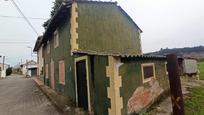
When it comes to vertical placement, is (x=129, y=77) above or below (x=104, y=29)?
below

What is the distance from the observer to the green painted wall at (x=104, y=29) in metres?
10.3

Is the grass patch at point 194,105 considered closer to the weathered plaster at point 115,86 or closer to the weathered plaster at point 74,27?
the weathered plaster at point 115,86

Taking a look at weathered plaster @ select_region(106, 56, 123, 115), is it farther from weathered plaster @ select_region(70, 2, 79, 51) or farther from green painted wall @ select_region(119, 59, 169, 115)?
weathered plaster @ select_region(70, 2, 79, 51)

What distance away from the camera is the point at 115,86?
6184 mm

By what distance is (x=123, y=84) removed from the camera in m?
6.48

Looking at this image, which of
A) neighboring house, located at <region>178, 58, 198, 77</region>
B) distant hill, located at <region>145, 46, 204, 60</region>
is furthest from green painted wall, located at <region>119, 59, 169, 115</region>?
neighboring house, located at <region>178, 58, 198, 77</region>

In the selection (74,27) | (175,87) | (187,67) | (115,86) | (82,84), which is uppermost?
(74,27)

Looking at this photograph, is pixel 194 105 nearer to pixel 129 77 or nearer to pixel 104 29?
pixel 129 77

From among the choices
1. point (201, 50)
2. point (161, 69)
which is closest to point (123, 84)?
point (161, 69)

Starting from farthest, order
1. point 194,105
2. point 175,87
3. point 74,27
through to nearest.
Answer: point 74,27, point 194,105, point 175,87

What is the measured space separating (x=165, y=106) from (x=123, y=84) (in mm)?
2746

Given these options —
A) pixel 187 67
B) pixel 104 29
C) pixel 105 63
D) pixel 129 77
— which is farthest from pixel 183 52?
pixel 105 63

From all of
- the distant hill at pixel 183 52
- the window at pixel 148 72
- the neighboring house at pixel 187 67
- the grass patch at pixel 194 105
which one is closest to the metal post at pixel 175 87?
the distant hill at pixel 183 52

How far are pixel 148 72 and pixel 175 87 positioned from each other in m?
6.48
